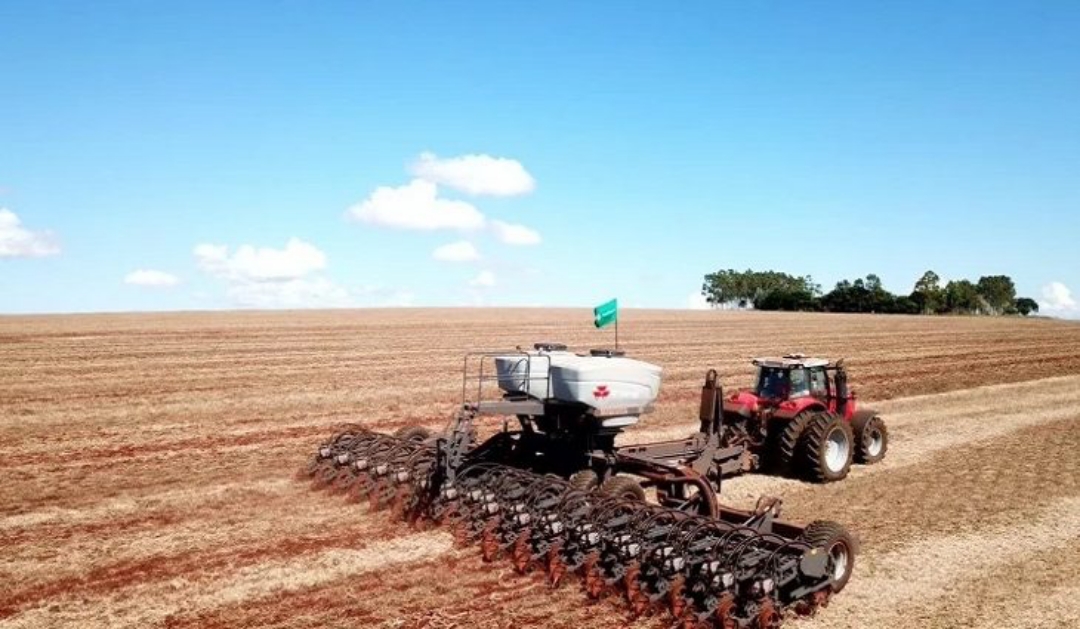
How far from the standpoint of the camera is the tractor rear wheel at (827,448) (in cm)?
1330

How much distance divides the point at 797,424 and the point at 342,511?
7.76 meters

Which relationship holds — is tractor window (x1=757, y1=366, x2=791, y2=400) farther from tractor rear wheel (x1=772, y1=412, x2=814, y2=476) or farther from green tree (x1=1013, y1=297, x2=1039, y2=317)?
green tree (x1=1013, y1=297, x2=1039, y2=317)

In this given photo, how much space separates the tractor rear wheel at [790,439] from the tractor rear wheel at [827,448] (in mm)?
144

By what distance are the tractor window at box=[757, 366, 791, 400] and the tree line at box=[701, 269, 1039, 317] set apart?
361 ft

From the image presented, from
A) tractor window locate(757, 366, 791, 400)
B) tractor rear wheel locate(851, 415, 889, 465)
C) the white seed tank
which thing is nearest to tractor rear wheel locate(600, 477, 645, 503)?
the white seed tank

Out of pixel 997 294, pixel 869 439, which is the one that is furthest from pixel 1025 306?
pixel 869 439

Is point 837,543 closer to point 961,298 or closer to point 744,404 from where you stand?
point 744,404

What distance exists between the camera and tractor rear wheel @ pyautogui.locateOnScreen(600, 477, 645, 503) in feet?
33.8

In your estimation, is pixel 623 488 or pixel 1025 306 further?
pixel 1025 306

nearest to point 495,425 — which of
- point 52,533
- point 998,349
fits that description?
point 52,533

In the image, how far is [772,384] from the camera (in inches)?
572

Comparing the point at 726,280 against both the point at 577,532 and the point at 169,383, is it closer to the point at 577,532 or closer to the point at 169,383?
the point at 169,383

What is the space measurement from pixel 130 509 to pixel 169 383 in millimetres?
14271

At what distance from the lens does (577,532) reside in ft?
30.6
